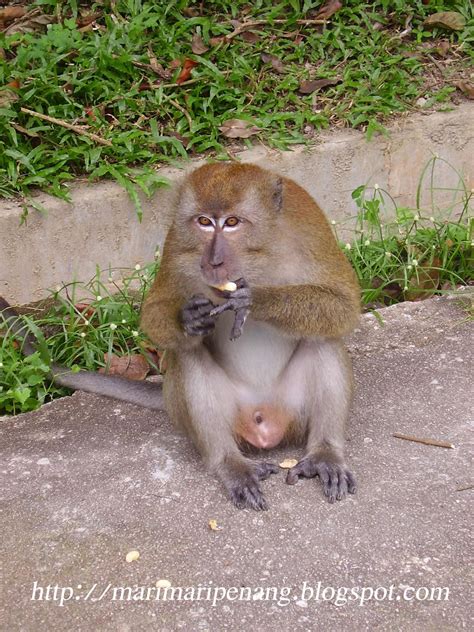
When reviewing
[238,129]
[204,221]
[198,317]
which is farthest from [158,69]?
[198,317]

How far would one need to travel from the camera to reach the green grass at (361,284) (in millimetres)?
5098

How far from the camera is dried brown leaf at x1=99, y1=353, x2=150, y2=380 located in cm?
533

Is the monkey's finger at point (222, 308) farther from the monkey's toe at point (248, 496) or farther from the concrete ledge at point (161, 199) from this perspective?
the concrete ledge at point (161, 199)

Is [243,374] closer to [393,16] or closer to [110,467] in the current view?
[110,467]

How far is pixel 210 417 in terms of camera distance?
13.6 ft

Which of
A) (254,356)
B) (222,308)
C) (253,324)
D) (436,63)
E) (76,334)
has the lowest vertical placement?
(76,334)

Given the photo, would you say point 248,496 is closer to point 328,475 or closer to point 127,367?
point 328,475

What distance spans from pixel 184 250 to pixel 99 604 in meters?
1.43

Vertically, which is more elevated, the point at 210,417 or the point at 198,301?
the point at 198,301

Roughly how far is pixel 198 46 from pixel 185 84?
375 millimetres

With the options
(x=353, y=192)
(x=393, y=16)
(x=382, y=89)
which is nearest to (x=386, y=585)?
(x=353, y=192)

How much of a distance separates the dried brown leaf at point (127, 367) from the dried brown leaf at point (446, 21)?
3.63 m

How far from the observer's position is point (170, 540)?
3.77 m

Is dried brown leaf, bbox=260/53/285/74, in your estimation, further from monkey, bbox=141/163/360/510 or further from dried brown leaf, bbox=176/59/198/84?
monkey, bbox=141/163/360/510
